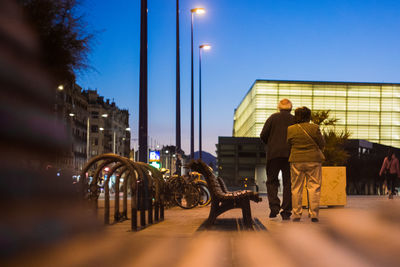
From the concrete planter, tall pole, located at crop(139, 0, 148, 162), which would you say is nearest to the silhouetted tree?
tall pole, located at crop(139, 0, 148, 162)

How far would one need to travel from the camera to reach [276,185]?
10906 mm

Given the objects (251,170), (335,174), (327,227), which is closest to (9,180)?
(327,227)

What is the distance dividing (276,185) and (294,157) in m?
0.70

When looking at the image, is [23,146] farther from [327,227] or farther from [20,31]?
[327,227]

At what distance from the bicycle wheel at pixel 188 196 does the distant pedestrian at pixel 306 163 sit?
17.9 feet

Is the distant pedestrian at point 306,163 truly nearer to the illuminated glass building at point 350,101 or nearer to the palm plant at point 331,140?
the palm plant at point 331,140

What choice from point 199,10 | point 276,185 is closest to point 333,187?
point 276,185

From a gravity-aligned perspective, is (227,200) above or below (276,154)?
below

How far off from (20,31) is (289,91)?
80780 mm

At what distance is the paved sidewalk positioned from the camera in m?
5.84

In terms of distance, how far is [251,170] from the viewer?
63938mm

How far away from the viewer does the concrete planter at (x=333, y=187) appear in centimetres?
1605

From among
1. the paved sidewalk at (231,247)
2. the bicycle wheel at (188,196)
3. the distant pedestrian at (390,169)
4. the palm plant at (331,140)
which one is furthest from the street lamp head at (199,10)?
the paved sidewalk at (231,247)

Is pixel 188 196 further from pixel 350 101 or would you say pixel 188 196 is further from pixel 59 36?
pixel 350 101
